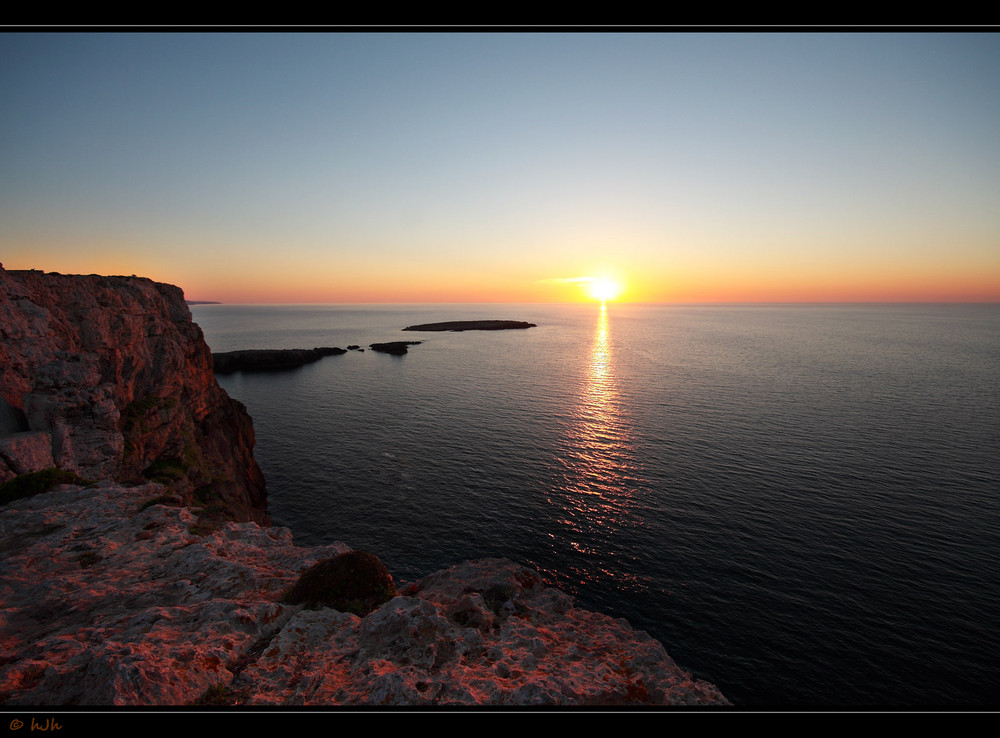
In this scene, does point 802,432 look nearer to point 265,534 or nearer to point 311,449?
point 265,534

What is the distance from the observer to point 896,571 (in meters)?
29.0

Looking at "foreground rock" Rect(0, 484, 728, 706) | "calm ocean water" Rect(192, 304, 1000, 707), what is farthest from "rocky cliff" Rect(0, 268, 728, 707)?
"calm ocean water" Rect(192, 304, 1000, 707)

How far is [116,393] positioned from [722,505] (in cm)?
5264

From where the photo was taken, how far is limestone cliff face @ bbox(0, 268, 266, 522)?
831 inches

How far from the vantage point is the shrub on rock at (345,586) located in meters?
14.9

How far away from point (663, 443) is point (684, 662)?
3445 cm

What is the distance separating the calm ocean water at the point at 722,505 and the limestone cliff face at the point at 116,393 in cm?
848

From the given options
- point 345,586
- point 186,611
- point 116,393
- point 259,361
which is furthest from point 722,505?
point 259,361

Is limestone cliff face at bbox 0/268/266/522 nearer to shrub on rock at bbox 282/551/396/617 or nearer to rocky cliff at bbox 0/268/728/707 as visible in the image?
rocky cliff at bbox 0/268/728/707

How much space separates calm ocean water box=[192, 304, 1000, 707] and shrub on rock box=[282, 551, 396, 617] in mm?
15362

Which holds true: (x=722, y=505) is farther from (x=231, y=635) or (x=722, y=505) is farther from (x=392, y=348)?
(x=392, y=348)

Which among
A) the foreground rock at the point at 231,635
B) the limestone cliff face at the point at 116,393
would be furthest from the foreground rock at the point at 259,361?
the foreground rock at the point at 231,635

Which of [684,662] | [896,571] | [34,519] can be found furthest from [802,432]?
[34,519]

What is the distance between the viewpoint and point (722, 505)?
125ft
